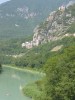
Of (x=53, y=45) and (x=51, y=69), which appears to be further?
(x=53, y=45)

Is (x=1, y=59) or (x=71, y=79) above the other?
(x=1, y=59)

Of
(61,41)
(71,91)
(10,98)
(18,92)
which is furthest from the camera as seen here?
(61,41)

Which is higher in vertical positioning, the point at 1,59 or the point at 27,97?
the point at 1,59

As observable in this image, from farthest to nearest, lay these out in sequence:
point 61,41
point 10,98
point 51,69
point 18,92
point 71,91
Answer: point 61,41, point 18,92, point 10,98, point 51,69, point 71,91

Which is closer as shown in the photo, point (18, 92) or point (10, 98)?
point (10, 98)

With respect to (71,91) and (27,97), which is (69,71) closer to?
(71,91)

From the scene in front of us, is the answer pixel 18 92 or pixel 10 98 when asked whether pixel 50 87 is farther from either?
pixel 18 92

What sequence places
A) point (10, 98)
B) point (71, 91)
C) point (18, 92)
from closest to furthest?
point (71, 91), point (10, 98), point (18, 92)

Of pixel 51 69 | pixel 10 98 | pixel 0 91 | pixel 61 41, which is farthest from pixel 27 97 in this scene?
pixel 61 41

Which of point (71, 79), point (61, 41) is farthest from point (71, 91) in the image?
point (61, 41)
